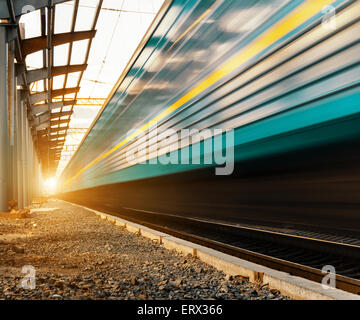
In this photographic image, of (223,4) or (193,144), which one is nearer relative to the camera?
(223,4)

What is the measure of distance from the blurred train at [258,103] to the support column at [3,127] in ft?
11.2

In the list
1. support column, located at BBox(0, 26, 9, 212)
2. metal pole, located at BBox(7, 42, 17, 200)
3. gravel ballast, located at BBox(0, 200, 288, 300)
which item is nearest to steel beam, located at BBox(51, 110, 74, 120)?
metal pole, located at BBox(7, 42, 17, 200)

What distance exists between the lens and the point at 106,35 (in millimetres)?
9359

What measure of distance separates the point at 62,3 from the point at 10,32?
1.35 meters

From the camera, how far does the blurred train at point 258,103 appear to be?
242 centimetres

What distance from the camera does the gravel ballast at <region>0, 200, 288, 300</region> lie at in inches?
87.3

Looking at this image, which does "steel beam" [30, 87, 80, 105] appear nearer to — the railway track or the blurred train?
the blurred train

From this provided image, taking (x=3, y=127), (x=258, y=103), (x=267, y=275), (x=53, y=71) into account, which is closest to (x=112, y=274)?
(x=267, y=275)

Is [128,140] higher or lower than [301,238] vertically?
higher

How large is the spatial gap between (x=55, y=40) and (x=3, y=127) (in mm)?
2960

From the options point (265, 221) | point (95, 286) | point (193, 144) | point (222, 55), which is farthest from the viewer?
point (265, 221)

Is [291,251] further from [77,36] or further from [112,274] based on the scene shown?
[77,36]

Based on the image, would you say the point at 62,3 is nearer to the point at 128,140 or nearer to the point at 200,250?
the point at 128,140

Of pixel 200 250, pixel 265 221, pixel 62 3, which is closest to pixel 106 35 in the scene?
pixel 62 3
